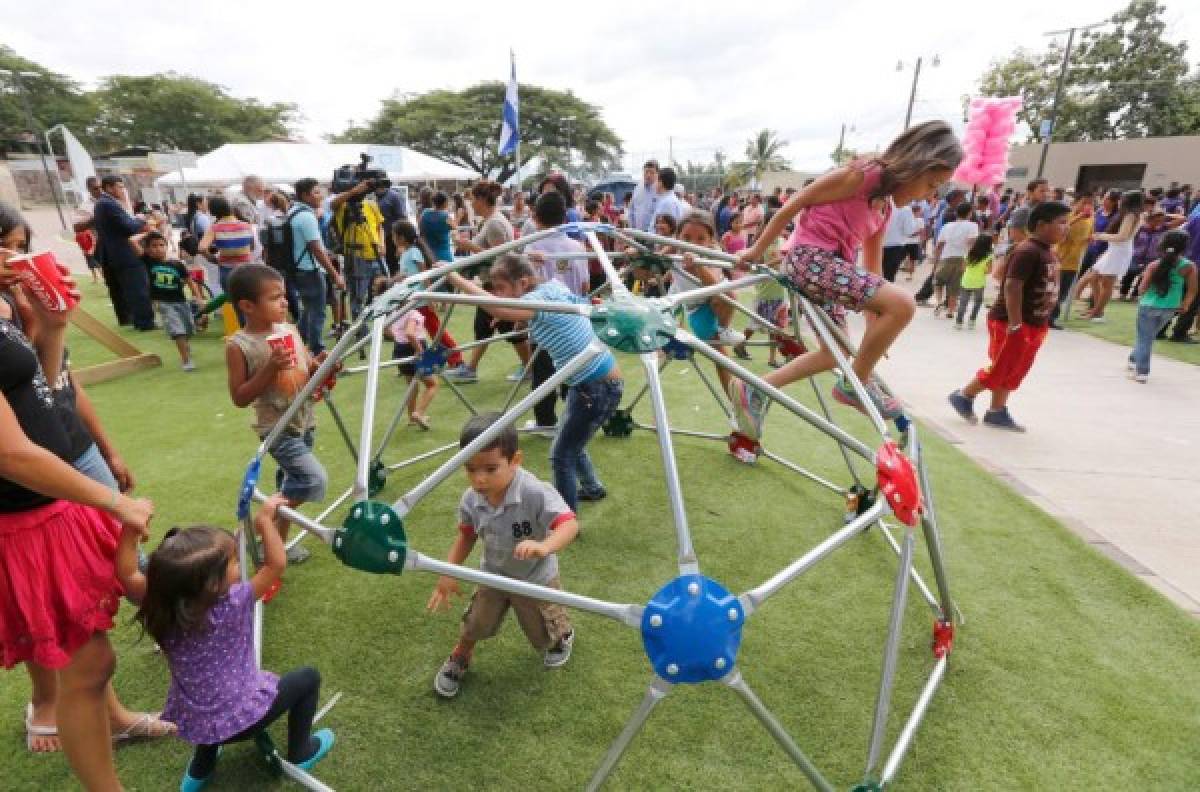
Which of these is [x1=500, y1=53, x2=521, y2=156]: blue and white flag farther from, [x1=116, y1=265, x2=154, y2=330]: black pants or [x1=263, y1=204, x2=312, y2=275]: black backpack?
[x1=116, y1=265, x2=154, y2=330]: black pants

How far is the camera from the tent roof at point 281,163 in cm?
1670

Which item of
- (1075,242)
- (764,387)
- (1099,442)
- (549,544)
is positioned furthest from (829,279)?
(1075,242)

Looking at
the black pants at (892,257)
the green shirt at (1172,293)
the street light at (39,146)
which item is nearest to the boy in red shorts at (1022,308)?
the green shirt at (1172,293)

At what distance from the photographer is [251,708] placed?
1.98m

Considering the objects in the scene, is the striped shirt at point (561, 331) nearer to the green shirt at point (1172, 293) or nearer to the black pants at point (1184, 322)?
the green shirt at point (1172, 293)

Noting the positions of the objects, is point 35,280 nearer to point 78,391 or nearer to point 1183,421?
point 78,391

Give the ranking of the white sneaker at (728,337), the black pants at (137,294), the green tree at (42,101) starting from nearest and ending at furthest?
1. the white sneaker at (728,337)
2. the black pants at (137,294)
3. the green tree at (42,101)

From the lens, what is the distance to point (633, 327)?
197 centimetres

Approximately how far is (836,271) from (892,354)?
18.8 feet

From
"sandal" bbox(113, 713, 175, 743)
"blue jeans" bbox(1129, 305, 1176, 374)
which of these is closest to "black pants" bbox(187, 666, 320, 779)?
"sandal" bbox(113, 713, 175, 743)

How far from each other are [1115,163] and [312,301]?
32697mm

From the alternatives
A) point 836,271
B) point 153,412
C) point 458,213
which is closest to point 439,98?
point 458,213

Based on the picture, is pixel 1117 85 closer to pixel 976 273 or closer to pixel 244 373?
pixel 976 273

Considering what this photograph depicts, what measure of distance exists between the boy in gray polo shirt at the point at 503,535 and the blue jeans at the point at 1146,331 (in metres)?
7.49
